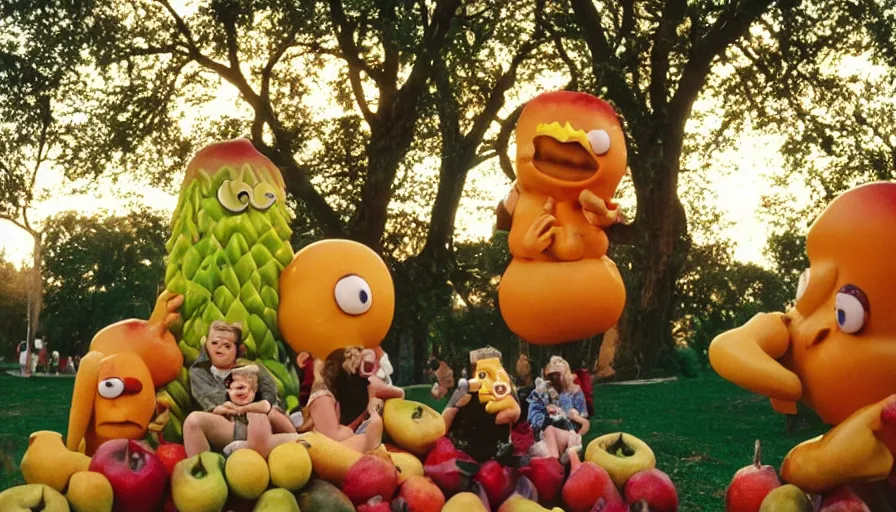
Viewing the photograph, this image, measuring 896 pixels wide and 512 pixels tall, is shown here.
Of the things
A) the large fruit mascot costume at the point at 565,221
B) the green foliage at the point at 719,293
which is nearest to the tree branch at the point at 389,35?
the large fruit mascot costume at the point at 565,221

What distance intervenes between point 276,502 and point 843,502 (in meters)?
2.48

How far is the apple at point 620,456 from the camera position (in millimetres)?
5146

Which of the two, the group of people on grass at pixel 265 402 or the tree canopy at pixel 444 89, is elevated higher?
the tree canopy at pixel 444 89

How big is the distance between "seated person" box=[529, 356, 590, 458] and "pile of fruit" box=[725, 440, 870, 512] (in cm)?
100

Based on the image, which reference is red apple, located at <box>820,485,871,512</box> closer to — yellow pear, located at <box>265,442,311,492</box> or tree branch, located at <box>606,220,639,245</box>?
tree branch, located at <box>606,220,639,245</box>

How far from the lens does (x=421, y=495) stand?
4898mm

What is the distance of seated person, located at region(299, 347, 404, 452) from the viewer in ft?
18.5

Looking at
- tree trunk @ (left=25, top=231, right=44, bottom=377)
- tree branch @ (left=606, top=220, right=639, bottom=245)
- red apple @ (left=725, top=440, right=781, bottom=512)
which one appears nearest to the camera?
red apple @ (left=725, top=440, right=781, bottom=512)

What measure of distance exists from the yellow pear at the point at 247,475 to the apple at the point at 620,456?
5.54 feet

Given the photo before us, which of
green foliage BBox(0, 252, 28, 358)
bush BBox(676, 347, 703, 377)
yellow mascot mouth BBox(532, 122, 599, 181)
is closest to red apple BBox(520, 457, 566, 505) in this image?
yellow mascot mouth BBox(532, 122, 599, 181)

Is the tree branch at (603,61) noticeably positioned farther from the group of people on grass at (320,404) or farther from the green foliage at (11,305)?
the green foliage at (11,305)

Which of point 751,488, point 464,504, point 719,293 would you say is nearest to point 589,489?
point 464,504

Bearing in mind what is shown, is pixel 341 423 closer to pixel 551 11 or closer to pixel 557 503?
pixel 557 503

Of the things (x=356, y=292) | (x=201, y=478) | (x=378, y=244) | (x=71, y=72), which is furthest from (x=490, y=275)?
(x=201, y=478)
